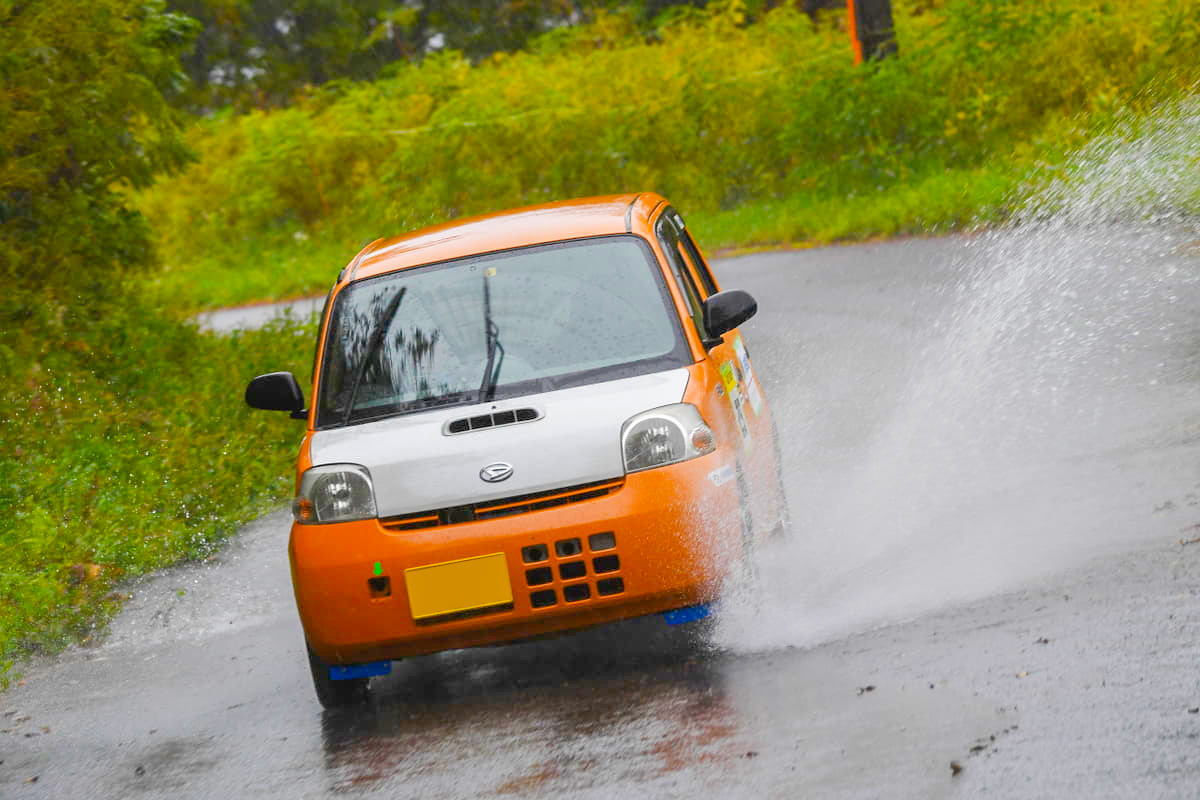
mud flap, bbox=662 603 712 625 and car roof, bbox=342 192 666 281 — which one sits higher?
car roof, bbox=342 192 666 281

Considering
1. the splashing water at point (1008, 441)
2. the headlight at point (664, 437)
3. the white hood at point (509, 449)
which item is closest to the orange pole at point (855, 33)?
the splashing water at point (1008, 441)

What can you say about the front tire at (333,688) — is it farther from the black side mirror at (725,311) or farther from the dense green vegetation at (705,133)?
the dense green vegetation at (705,133)

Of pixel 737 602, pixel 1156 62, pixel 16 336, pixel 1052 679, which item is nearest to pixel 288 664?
pixel 737 602

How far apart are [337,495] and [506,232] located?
157cm

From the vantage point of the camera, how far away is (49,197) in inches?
554

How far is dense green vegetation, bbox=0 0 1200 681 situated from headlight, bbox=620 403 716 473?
3.95m

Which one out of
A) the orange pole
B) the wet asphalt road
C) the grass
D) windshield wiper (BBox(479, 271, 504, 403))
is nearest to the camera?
the wet asphalt road

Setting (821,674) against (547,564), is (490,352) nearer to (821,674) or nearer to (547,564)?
(547,564)

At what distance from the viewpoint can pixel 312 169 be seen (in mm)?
34875

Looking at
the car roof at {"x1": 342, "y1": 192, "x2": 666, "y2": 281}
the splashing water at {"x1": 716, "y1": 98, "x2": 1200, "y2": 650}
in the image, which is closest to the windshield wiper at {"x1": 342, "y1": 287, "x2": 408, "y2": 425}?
the car roof at {"x1": 342, "y1": 192, "x2": 666, "y2": 281}

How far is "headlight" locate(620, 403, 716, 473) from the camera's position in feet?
20.5

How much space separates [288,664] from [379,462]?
1724mm

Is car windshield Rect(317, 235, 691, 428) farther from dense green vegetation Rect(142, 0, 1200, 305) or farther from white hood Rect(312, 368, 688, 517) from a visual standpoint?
dense green vegetation Rect(142, 0, 1200, 305)

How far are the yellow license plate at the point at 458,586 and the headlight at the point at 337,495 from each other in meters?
0.33
